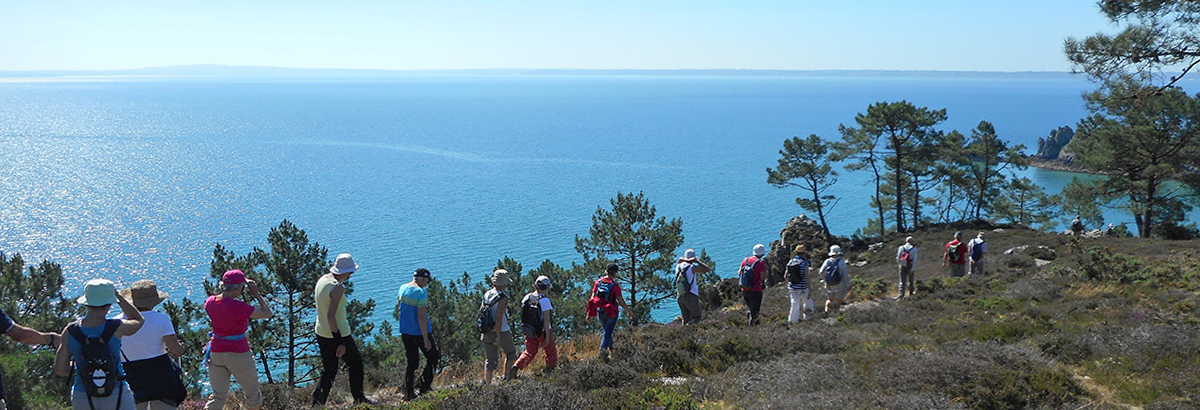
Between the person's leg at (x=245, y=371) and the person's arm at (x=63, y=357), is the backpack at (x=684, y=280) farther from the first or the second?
the person's arm at (x=63, y=357)

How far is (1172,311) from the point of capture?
1097 centimetres

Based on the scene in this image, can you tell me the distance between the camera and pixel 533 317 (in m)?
8.45

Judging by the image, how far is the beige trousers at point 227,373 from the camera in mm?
6441

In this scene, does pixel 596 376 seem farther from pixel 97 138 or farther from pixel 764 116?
pixel 764 116

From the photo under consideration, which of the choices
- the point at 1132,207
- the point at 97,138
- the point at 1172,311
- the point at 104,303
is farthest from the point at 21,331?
the point at 97,138

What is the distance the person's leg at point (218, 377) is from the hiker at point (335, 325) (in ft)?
2.80

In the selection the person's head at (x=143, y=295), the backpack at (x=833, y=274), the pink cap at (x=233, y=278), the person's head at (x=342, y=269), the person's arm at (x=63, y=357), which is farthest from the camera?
the backpack at (x=833, y=274)

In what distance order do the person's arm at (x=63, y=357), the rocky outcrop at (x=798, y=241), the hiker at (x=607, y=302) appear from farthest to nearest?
1. the rocky outcrop at (x=798, y=241)
2. the hiker at (x=607, y=302)
3. the person's arm at (x=63, y=357)

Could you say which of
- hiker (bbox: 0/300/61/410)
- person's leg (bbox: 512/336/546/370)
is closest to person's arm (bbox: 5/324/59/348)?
hiker (bbox: 0/300/61/410)

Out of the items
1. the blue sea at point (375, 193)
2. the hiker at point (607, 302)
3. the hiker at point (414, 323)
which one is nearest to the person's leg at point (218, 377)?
the hiker at point (414, 323)

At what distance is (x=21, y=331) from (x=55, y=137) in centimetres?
14475

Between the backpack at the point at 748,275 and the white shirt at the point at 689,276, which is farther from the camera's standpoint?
the white shirt at the point at 689,276

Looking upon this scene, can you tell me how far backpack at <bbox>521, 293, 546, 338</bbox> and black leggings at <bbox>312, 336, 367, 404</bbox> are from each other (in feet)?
6.53

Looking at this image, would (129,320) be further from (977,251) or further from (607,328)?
(977,251)
